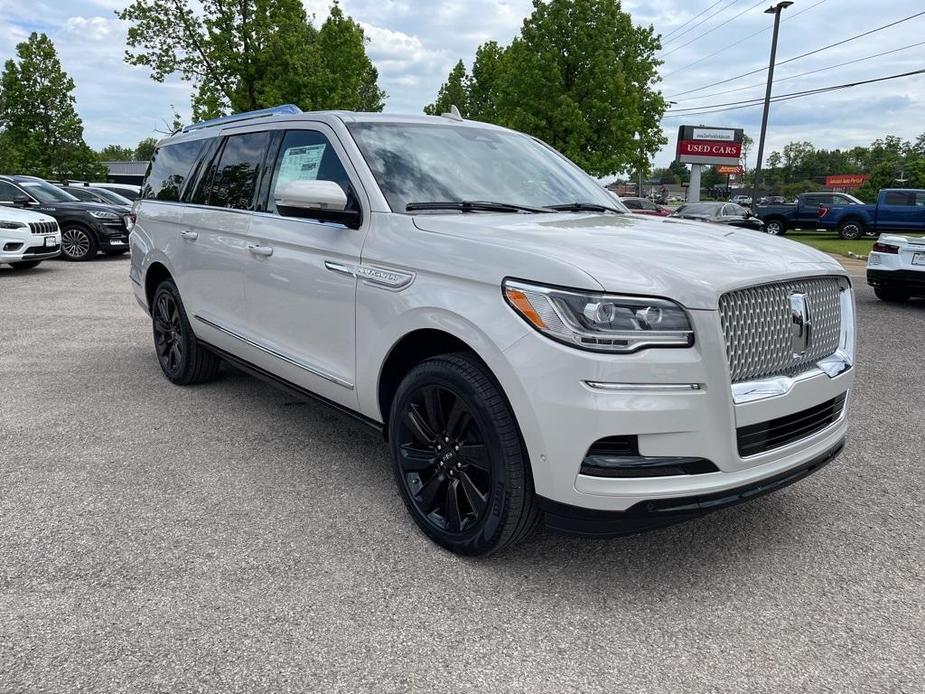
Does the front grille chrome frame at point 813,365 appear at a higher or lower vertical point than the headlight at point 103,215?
higher

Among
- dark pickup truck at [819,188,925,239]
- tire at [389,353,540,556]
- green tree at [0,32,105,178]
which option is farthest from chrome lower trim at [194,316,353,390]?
green tree at [0,32,105,178]

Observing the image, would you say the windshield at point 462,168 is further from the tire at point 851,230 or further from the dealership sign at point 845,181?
the dealership sign at point 845,181

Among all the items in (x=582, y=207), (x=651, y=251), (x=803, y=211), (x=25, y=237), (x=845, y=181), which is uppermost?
(x=845, y=181)

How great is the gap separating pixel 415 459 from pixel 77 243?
49.1ft

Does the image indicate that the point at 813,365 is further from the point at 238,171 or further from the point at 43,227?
the point at 43,227

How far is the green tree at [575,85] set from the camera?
2683 centimetres

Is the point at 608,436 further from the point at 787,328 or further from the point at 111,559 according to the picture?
the point at 111,559

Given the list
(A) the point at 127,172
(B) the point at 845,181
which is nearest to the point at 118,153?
(A) the point at 127,172

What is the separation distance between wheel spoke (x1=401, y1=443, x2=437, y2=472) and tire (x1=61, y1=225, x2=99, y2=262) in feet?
48.1

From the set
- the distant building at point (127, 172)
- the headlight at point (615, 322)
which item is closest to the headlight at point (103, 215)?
the headlight at point (615, 322)

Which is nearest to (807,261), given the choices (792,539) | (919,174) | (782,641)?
(792,539)

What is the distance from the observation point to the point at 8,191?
14.5 meters

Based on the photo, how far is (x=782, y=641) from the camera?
246 centimetres

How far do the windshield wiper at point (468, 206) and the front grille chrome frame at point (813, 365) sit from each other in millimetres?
1345
